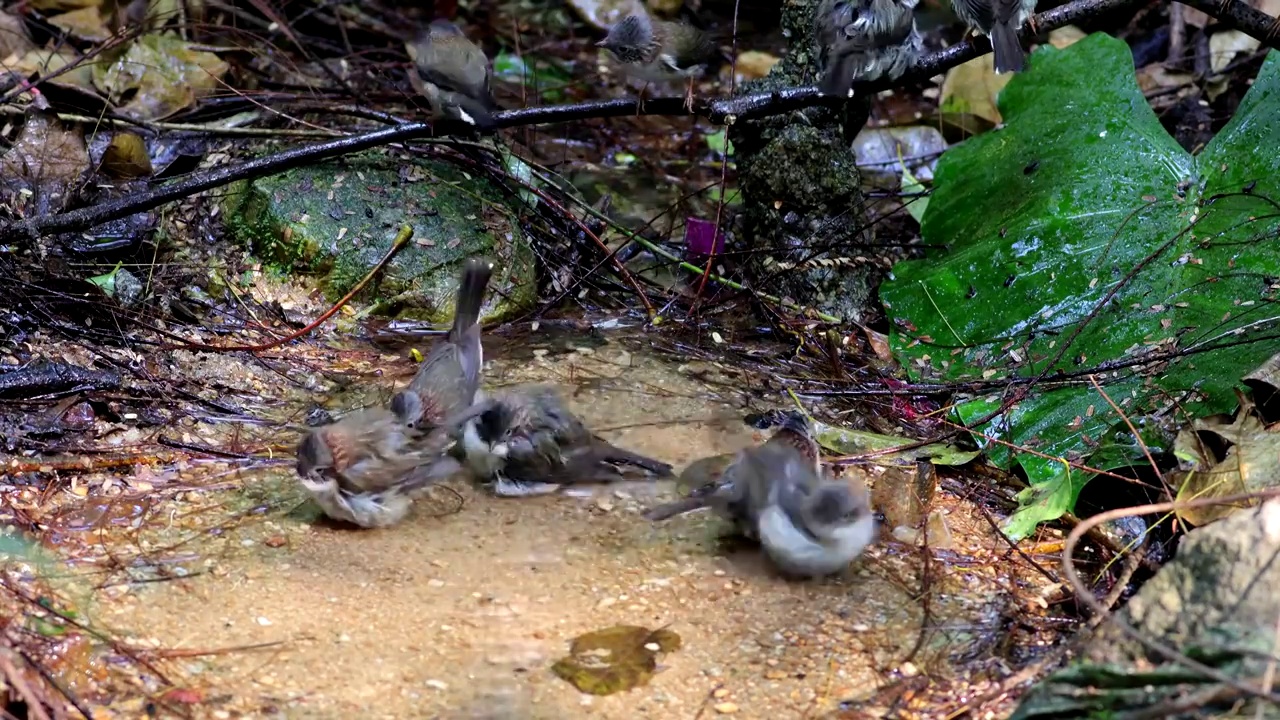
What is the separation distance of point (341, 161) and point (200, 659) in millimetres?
3444

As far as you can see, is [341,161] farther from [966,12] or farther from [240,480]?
[966,12]

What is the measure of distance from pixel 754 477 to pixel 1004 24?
9.02 ft

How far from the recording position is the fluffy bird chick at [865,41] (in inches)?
196

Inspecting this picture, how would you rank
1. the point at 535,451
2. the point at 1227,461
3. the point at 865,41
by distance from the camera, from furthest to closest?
the point at 865,41 < the point at 535,451 < the point at 1227,461

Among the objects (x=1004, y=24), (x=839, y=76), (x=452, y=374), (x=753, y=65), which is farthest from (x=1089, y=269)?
(x=753, y=65)

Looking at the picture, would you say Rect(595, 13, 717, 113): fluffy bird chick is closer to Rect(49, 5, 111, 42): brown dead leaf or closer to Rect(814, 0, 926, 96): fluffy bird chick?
Rect(814, 0, 926, 96): fluffy bird chick

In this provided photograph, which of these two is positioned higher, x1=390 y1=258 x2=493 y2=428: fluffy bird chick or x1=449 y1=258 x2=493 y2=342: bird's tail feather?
x1=449 y1=258 x2=493 y2=342: bird's tail feather

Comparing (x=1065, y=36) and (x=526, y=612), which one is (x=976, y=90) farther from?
(x=526, y=612)

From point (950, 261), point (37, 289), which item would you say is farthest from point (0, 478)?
point (950, 261)

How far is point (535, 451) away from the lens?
3.96 metres

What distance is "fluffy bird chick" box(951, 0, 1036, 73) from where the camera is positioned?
498cm

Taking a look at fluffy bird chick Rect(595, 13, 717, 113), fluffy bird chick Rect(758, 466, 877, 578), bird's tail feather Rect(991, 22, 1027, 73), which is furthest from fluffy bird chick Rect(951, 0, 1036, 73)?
fluffy bird chick Rect(758, 466, 877, 578)

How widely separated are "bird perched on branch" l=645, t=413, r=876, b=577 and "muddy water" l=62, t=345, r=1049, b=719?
0.10 metres

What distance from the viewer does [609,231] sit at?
20.1 feet
